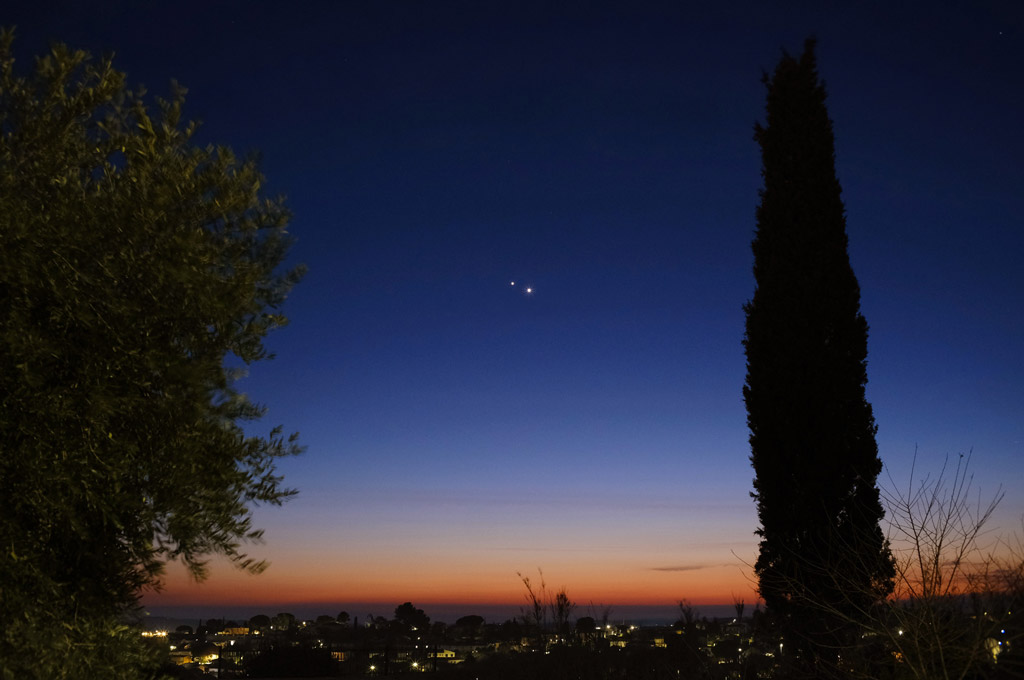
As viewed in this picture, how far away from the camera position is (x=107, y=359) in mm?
4801

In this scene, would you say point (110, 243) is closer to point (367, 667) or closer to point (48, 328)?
point (48, 328)

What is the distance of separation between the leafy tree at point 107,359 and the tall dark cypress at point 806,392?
7.94m

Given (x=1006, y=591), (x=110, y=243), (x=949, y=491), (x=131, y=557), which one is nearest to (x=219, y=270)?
(x=110, y=243)

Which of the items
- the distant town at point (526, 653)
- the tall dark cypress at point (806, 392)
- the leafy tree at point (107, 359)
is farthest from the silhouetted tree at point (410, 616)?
the leafy tree at point (107, 359)

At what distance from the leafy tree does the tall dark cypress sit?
7936mm

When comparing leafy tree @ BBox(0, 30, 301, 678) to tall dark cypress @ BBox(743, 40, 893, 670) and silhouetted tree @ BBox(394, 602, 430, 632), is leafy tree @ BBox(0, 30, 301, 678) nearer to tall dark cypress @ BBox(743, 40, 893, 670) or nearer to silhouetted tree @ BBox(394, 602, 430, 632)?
tall dark cypress @ BBox(743, 40, 893, 670)

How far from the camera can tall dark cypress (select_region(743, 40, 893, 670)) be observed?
1070 cm

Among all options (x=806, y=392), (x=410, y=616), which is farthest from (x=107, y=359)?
(x=410, y=616)

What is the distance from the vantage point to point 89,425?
185 inches

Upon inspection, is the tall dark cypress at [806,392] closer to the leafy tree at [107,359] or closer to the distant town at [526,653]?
the distant town at [526,653]

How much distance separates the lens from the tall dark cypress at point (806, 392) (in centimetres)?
1070

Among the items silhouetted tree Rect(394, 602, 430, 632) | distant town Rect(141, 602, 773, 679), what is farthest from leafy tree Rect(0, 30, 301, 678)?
silhouetted tree Rect(394, 602, 430, 632)

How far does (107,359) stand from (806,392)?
31.3ft

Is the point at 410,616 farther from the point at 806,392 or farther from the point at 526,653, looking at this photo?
the point at 806,392
